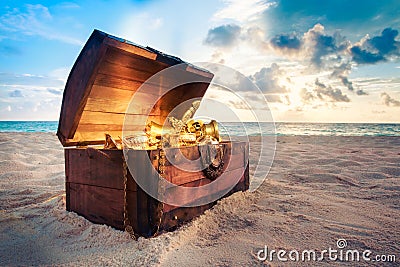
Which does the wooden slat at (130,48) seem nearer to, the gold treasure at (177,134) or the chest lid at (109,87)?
the chest lid at (109,87)

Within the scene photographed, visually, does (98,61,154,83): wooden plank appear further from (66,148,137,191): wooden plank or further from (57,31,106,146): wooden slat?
(66,148,137,191): wooden plank

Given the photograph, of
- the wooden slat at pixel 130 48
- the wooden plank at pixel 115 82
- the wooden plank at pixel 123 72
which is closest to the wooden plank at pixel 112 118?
the wooden plank at pixel 115 82

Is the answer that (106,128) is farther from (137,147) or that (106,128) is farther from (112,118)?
(137,147)

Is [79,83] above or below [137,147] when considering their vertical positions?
above

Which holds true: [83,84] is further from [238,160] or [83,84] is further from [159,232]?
[238,160]

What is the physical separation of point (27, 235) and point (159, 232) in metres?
0.89

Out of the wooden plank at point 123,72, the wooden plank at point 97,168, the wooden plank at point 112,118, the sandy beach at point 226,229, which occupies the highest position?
the wooden plank at point 123,72

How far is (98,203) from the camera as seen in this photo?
5.51 feet

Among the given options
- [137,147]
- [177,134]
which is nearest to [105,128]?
[137,147]

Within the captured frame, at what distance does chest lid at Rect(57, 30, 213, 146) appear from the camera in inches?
67.9

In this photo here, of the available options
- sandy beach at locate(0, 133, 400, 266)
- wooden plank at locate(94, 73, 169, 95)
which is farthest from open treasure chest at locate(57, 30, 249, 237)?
sandy beach at locate(0, 133, 400, 266)

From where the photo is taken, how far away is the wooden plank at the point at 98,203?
155 cm

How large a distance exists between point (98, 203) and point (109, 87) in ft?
3.01

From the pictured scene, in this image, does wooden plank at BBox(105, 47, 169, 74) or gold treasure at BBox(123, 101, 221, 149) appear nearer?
wooden plank at BBox(105, 47, 169, 74)
